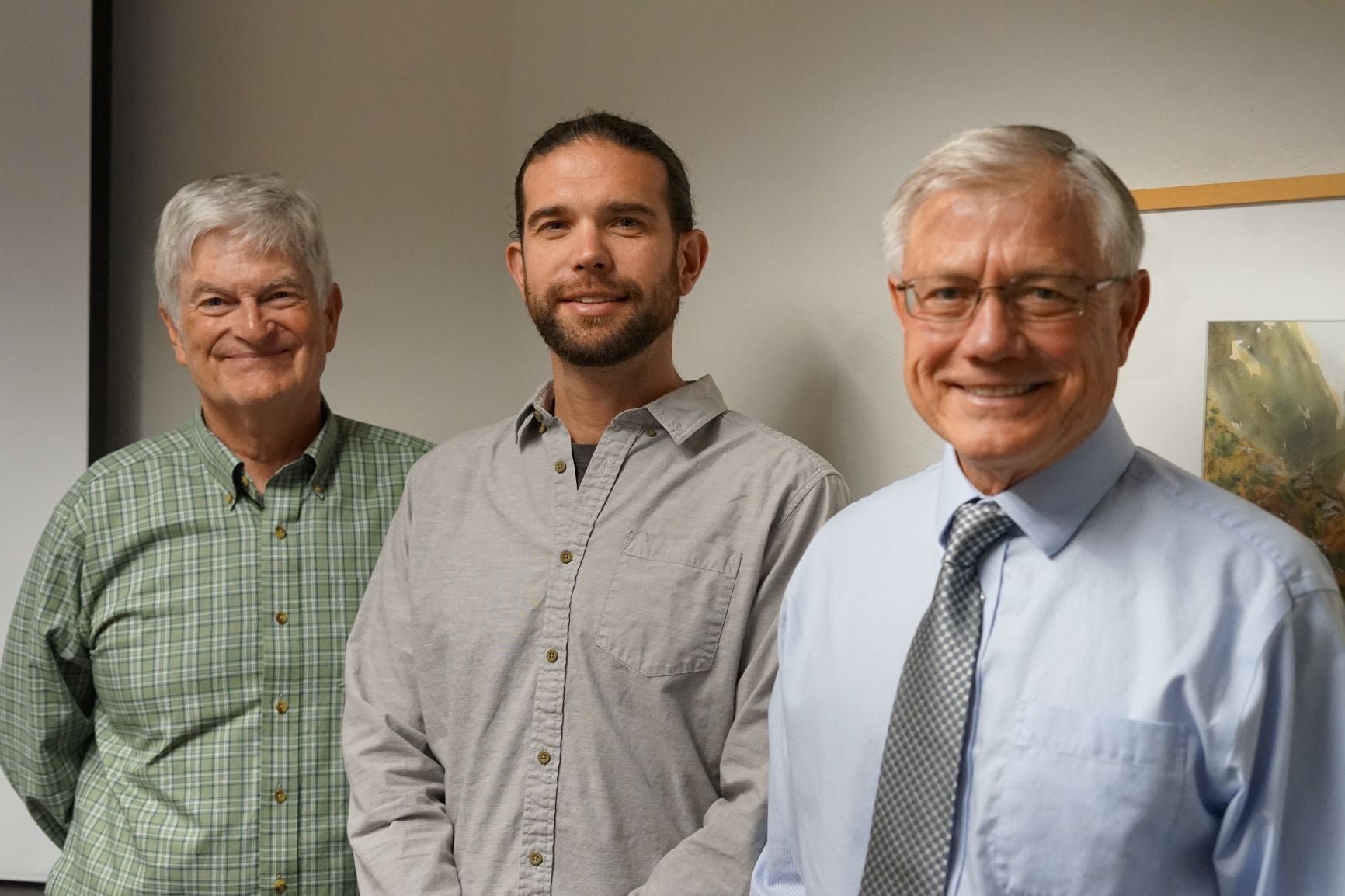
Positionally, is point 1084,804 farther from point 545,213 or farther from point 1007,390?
point 545,213

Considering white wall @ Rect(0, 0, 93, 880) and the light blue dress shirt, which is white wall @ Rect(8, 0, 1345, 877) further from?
the light blue dress shirt

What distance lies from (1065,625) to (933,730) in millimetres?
166

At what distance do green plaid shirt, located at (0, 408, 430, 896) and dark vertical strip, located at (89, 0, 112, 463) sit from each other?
0.52m

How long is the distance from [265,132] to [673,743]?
166 centimetres

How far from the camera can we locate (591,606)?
5.57 feet

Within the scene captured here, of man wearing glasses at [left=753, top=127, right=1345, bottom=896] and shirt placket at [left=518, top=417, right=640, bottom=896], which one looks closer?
man wearing glasses at [left=753, top=127, right=1345, bottom=896]

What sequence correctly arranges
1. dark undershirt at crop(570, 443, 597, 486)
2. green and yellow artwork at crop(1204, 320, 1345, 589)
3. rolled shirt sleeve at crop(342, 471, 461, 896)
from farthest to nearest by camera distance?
dark undershirt at crop(570, 443, 597, 486) < rolled shirt sleeve at crop(342, 471, 461, 896) < green and yellow artwork at crop(1204, 320, 1345, 589)

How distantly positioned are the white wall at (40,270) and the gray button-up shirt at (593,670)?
106 centimetres

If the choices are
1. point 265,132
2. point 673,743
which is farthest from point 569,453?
point 265,132

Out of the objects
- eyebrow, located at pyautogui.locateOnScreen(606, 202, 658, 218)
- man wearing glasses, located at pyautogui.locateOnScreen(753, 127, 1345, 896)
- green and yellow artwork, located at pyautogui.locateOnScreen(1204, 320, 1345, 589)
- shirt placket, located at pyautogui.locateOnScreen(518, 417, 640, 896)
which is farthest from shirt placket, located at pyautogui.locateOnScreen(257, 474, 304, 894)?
green and yellow artwork, located at pyautogui.locateOnScreen(1204, 320, 1345, 589)

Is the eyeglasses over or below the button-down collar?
over

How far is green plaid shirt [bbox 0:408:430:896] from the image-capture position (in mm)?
1913

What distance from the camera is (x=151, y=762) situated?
1.95 meters

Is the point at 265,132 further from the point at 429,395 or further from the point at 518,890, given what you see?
the point at 518,890
